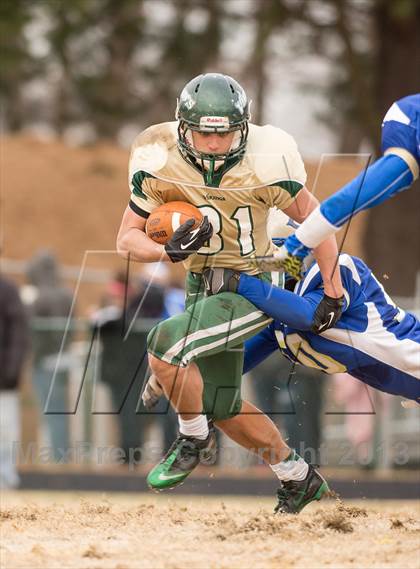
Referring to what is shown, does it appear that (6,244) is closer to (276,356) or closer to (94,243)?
(94,243)

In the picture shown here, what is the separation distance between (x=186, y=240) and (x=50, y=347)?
5.84 metres

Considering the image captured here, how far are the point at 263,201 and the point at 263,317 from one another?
587 mm

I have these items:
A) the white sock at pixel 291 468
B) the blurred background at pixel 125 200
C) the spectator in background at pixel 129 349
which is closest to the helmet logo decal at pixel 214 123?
the blurred background at pixel 125 200

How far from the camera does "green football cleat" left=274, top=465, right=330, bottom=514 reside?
252 inches

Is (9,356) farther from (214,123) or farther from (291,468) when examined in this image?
(214,123)

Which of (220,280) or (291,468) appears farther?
(291,468)

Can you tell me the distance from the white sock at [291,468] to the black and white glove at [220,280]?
41.9 inches

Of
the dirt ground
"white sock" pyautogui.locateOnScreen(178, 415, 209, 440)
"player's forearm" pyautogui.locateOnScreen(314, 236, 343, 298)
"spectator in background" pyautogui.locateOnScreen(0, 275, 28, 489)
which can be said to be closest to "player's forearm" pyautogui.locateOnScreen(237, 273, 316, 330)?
"player's forearm" pyautogui.locateOnScreen(314, 236, 343, 298)

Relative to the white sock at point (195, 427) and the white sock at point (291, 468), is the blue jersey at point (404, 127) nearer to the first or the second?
the white sock at point (195, 427)

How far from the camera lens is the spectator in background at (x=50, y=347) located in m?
10.9

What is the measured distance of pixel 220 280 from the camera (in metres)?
5.93

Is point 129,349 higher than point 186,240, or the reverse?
point 186,240

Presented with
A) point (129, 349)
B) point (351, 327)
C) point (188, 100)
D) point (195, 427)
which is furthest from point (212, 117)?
point (129, 349)

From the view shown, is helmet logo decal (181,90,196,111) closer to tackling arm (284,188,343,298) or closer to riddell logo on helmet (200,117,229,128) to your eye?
riddell logo on helmet (200,117,229,128)
